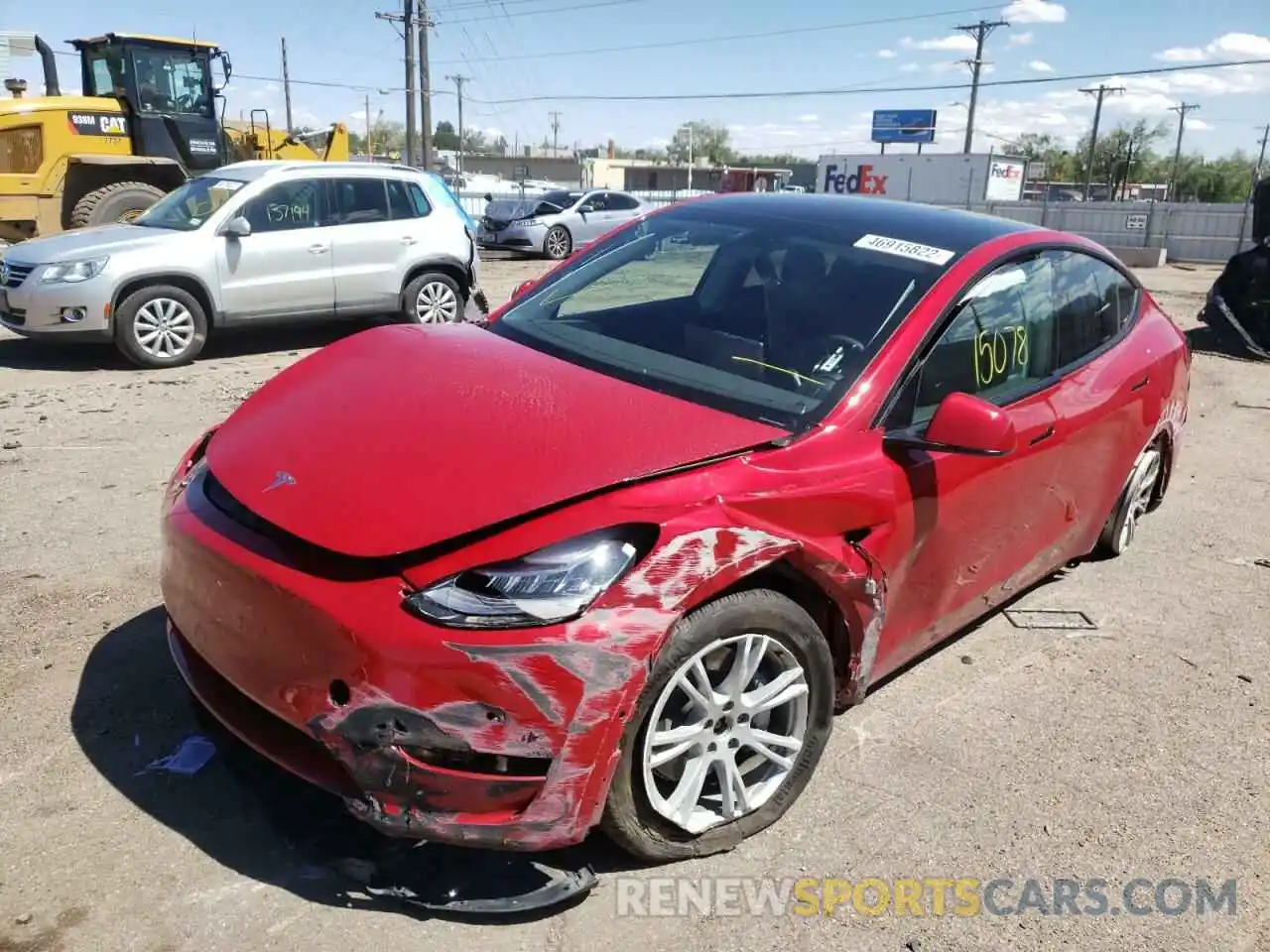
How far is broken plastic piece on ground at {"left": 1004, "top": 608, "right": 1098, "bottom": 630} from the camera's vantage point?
4.22 metres

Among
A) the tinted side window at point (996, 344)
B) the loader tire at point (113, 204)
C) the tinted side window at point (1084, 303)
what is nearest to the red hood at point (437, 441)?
the tinted side window at point (996, 344)

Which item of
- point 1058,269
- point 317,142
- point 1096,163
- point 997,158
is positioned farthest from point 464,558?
point 1096,163

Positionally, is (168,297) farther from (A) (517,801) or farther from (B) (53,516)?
(A) (517,801)

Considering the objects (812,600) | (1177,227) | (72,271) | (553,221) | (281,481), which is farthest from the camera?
(1177,227)

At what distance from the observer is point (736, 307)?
11.2 ft

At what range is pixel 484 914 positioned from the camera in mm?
2398

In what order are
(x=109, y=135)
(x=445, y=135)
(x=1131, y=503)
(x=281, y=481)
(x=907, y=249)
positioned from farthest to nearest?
1. (x=445, y=135)
2. (x=109, y=135)
3. (x=1131, y=503)
4. (x=907, y=249)
5. (x=281, y=481)

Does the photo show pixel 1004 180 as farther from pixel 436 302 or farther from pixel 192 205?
pixel 192 205

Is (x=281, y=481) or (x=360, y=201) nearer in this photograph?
(x=281, y=481)

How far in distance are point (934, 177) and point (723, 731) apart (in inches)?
1829

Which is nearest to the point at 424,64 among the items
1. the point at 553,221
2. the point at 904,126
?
the point at 553,221

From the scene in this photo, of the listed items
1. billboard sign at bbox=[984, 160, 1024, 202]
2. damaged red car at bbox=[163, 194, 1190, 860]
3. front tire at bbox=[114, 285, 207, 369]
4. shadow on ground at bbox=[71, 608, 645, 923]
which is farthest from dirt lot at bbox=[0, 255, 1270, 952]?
billboard sign at bbox=[984, 160, 1024, 202]

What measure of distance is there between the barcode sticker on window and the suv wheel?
6.88 m

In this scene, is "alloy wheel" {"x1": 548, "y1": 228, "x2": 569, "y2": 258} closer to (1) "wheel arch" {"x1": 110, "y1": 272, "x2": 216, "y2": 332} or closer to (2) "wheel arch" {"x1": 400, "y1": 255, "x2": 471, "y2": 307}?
(2) "wheel arch" {"x1": 400, "y1": 255, "x2": 471, "y2": 307}
